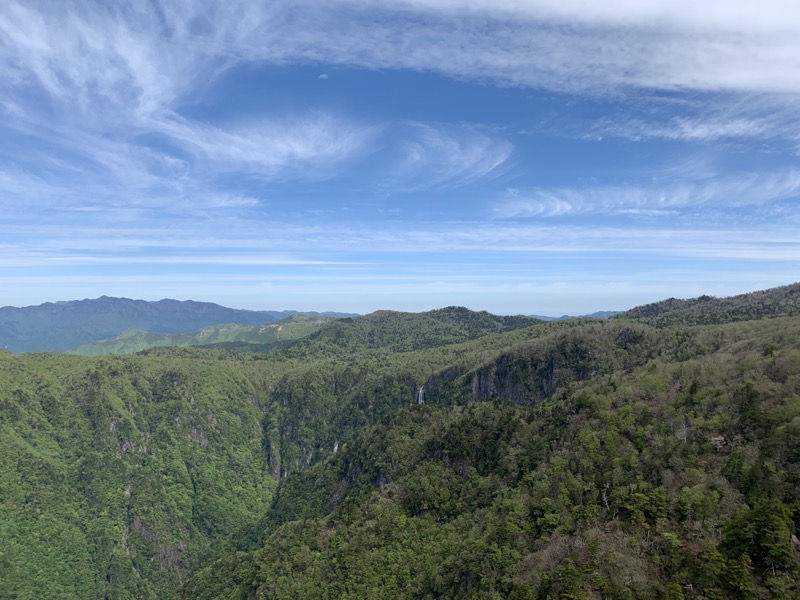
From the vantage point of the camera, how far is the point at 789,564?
54.5m

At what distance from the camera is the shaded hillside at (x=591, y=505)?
2404 inches

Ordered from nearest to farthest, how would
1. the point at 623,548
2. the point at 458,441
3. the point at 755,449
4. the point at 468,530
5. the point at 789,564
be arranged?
1. the point at 789,564
2. the point at 623,548
3. the point at 755,449
4. the point at 468,530
5. the point at 458,441

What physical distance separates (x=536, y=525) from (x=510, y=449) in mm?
31267

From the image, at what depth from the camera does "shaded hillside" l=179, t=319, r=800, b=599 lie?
200ft

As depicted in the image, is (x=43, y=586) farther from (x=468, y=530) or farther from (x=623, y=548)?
(x=623, y=548)

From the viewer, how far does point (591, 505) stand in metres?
80.5

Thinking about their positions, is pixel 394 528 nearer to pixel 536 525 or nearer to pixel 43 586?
pixel 536 525

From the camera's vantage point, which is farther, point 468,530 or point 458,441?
point 458,441

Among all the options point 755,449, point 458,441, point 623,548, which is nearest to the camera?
point 623,548

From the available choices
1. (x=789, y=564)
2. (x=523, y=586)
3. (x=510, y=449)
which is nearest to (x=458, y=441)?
(x=510, y=449)

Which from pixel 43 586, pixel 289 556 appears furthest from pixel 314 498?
pixel 43 586

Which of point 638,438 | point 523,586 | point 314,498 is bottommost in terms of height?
point 314,498

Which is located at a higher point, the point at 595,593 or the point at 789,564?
the point at 789,564

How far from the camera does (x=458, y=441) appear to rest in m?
136
